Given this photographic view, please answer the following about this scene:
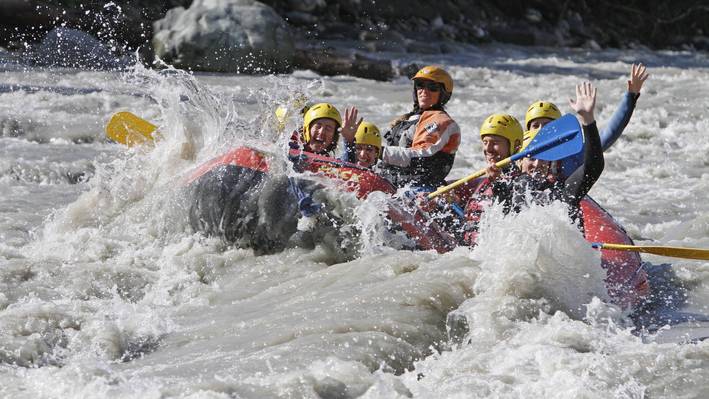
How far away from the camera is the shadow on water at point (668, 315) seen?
5.13 metres

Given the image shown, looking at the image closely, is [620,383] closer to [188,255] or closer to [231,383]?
[231,383]

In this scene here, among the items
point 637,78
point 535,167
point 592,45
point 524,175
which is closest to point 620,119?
point 637,78

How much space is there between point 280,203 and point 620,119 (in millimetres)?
2044

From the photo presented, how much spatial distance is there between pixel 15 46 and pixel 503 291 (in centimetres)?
1040

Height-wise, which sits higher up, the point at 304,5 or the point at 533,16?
the point at 304,5

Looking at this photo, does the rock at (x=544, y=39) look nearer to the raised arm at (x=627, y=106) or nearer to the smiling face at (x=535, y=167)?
the raised arm at (x=627, y=106)

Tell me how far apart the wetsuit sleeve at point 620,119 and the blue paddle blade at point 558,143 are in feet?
1.00

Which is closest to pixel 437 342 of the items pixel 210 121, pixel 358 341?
pixel 358 341

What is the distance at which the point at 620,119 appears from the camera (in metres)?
6.23

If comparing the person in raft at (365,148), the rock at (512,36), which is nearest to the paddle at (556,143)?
the person in raft at (365,148)

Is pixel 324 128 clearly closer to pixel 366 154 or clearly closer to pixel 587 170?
pixel 366 154

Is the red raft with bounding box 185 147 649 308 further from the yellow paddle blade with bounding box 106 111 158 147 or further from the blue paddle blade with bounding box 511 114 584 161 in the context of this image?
the yellow paddle blade with bounding box 106 111 158 147

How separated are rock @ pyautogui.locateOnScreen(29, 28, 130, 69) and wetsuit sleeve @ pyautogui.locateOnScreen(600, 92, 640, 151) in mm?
8562

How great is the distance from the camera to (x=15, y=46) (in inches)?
547
